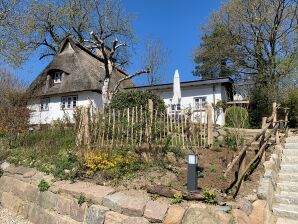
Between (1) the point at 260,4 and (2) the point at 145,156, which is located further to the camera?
(1) the point at 260,4

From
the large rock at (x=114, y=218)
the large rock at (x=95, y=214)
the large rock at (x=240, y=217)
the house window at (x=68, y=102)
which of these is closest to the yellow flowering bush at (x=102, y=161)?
the large rock at (x=95, y=214)

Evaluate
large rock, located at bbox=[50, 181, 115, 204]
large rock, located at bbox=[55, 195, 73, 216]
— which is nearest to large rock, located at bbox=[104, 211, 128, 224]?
large rock, located at bbox=[50, 181, 115, 204]

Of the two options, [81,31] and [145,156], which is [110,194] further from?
[81,31]

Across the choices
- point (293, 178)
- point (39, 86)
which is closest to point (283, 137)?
point (293, 178)

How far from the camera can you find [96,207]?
15.9 feet

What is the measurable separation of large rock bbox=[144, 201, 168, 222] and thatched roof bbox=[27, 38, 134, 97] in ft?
62.6

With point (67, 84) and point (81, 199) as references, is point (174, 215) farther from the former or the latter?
point (67, 84)

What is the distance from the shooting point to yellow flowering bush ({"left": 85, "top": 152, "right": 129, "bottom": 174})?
594 cm

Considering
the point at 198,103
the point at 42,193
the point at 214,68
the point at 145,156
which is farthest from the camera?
the point at 214,68

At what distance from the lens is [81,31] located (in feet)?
100

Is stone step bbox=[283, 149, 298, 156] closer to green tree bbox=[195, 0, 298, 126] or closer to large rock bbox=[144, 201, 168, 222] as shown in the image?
large rock bbox=[144, 201, 168, 222]

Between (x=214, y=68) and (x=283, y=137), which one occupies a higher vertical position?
(x=214, y=68)

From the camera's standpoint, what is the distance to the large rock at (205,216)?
4.14 m

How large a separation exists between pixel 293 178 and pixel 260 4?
20.3 meters
